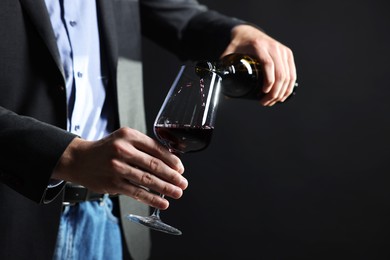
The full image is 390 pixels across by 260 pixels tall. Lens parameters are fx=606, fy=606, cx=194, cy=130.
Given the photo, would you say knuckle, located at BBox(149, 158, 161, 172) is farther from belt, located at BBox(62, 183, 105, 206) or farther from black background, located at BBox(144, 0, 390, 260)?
black background, located at BBox(144, 0, 390, 260)

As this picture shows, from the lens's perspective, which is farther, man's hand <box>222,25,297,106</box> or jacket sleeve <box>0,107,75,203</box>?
man's hand <box>222,25,297,106</box>

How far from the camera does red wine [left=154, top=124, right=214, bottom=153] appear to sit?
3.26ft

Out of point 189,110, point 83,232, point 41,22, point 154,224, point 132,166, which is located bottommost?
point 83,232

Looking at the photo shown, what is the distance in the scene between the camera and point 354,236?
8.34 feet

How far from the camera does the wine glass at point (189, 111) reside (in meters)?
0.99

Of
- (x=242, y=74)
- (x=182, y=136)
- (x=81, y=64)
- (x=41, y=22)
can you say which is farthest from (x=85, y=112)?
(x=182, y=136)

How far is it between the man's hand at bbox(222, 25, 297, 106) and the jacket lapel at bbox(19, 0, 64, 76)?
0.43 m

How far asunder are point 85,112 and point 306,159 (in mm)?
1362

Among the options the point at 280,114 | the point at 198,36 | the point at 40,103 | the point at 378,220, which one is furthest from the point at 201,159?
the point at 40,103

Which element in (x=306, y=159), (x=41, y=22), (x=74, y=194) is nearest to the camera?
(x=41, y=22)

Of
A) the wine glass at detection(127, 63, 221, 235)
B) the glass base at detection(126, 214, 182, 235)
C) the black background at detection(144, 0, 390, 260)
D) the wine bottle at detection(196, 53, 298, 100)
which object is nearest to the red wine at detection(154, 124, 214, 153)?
the wine glass at detection(127, 63, 221, 235)

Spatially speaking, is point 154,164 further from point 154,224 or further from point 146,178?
point 154,224

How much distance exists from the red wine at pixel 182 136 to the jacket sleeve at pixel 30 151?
0.16m

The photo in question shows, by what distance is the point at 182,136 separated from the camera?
3.26ft
